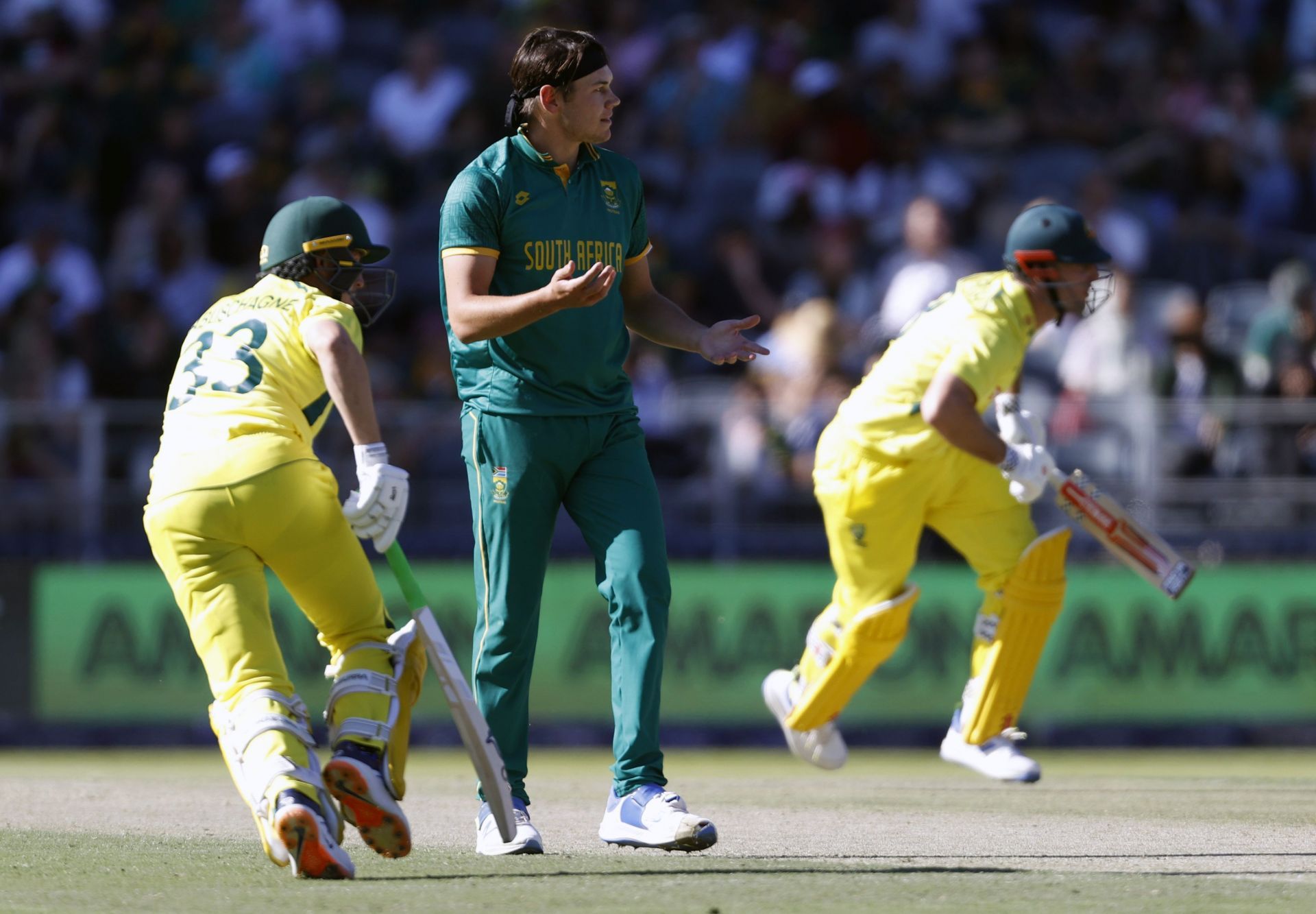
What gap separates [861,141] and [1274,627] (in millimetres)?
5190

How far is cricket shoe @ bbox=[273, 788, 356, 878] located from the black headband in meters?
2.26

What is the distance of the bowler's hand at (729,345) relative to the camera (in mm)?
6262

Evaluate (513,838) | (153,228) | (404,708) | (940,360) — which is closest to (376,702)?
(404,708)

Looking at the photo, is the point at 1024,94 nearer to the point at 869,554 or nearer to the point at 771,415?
the point at 771,415

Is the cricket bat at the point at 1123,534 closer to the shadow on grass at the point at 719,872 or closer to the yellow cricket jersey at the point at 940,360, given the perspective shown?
the yellow cricket jersey at the point at 940,360

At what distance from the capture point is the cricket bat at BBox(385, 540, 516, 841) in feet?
19.4

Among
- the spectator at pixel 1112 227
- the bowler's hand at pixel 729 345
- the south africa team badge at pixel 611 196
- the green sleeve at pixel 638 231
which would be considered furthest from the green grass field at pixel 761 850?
the spectator at pixel 1112 227

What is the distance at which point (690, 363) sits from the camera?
550 inches

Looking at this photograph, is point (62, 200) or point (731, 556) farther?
point (62, 200)

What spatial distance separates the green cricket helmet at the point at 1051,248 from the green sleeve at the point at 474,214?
8.62 feet

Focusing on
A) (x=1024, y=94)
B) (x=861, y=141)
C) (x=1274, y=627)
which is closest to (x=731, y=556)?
(x=1274, y=627)

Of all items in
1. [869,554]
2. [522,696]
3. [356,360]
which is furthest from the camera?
[869,554]

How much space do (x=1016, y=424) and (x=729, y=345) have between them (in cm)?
218

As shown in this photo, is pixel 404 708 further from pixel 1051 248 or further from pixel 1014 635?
pixel 1051 248
